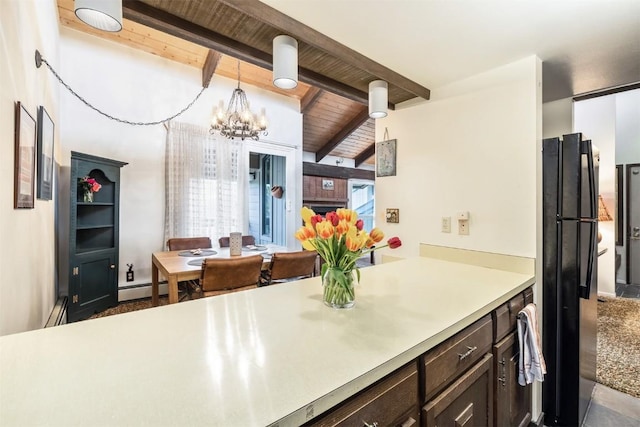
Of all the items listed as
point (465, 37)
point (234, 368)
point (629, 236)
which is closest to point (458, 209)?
point (465, 37)

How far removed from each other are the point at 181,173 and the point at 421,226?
11.1 ft

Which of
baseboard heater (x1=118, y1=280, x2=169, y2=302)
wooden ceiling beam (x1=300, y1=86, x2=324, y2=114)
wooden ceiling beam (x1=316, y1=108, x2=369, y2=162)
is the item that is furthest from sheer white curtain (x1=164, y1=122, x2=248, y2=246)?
wooden ceiling beam (x1=316, y1=108, x2=369, y2=162)

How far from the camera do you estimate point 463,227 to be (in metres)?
1.97

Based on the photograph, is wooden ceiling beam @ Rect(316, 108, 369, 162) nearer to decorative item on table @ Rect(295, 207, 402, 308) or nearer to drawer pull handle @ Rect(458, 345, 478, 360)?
decorative item on table @ Rect(295, 207, 402, 308)

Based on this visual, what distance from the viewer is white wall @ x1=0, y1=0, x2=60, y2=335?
3.63ft

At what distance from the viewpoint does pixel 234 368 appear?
0.70 m

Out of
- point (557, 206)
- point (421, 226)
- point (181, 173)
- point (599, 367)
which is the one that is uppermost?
point (181, 173)

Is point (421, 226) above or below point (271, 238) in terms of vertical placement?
above

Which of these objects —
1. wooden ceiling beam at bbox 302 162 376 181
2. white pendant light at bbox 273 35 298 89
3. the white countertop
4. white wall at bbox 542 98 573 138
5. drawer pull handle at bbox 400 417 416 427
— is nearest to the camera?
the white countertop

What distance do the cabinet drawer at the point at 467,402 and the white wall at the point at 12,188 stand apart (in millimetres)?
1552

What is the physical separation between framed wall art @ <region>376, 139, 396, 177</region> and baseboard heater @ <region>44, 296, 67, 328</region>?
277 cm

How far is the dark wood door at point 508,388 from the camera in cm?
129

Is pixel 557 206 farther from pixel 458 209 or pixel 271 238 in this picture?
pixel 271 238

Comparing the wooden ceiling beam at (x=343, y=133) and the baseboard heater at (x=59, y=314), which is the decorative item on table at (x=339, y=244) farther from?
the wooden ceiling beam at (x=343, y=133)
